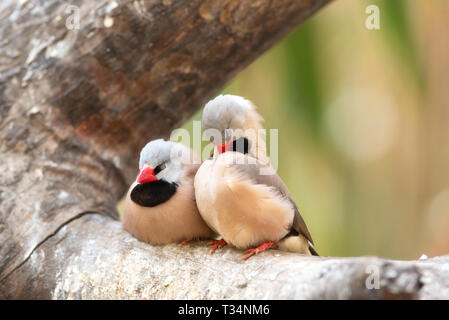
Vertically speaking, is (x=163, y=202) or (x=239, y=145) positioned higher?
(x=239, y=145)

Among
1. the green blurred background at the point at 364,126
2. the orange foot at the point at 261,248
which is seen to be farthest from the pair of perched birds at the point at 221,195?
the green blurred background at the point at 364,126

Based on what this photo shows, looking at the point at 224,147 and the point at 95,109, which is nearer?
the point at 224,147

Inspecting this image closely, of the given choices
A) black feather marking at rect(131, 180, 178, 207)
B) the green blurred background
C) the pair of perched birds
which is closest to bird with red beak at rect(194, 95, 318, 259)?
the pair of perched birds

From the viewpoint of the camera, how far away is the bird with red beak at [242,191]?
155cm

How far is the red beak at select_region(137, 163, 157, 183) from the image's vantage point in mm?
1669

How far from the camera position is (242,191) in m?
1.55

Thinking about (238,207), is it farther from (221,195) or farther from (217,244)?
(217,244)

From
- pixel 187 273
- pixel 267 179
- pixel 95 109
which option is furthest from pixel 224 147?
pixel 95 109

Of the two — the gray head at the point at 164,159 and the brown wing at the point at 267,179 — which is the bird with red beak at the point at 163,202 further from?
the brown wing at the point at 267,179

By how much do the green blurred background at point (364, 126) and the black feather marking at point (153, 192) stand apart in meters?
2.58

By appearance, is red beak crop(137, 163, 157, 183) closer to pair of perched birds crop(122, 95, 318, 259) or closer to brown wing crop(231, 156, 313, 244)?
pair of perched birds crop(122, 95, 318, 259)

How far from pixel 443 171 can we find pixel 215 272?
10.4 ft

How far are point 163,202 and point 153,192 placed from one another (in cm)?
5

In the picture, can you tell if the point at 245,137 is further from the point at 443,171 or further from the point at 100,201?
the point at 443,171
